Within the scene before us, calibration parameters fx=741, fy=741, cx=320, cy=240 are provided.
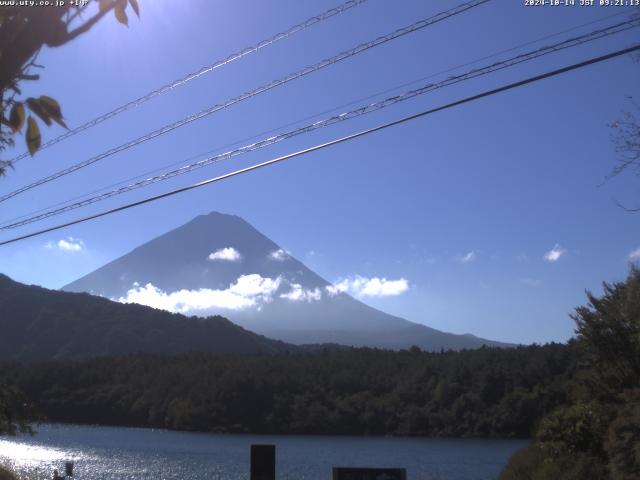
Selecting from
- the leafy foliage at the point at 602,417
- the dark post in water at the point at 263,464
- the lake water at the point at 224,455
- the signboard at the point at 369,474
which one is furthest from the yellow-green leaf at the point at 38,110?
the lake water at the point at 224,455

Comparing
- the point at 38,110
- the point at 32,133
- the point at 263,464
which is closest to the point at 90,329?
the point at 263,464

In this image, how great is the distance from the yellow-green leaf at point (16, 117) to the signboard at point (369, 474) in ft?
16.8

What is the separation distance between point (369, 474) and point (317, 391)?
7941cm

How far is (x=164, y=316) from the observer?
14125 centimetres

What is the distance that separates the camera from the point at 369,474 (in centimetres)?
761

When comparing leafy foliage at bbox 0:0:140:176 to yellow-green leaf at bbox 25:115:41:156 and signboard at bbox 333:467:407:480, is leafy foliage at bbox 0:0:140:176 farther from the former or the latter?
signboard at bbox 333:467:407:480

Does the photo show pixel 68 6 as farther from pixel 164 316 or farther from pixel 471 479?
pixel 164 316

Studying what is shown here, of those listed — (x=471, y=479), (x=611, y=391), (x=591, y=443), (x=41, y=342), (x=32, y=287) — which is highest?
(x=32, y=287)

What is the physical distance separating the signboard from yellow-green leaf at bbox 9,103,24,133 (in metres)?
5.13

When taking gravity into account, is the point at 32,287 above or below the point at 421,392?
above

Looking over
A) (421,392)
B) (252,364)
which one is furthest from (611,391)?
(252,364)

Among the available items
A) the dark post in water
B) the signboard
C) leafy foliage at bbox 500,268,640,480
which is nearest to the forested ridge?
leafy foliage at bbox 500,268,640,480

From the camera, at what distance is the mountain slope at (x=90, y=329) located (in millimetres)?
118125

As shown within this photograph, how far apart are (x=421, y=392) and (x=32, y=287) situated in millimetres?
74559
